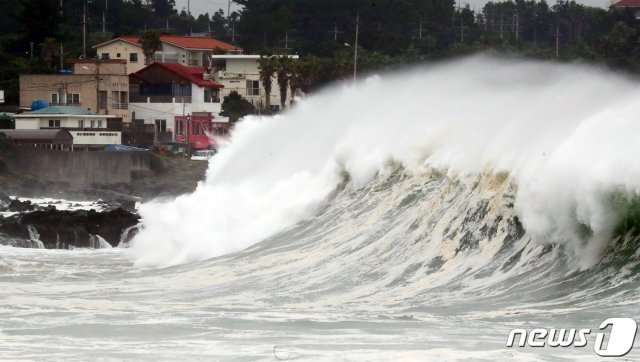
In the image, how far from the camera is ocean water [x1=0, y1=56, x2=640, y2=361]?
18328 millimetres

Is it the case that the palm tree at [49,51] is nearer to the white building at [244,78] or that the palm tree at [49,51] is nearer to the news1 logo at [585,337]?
the white building at [244,78]

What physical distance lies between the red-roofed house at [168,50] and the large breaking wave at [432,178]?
163ft

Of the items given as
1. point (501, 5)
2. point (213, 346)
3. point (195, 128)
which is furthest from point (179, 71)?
point (501, 5)

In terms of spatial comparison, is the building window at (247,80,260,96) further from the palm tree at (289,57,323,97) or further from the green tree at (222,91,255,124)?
the palm tree at (289,57,323,97)

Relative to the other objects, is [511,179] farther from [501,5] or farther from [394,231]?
[501,5]

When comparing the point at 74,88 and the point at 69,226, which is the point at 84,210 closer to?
the point at 69,226

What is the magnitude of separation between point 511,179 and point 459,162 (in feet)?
10.6

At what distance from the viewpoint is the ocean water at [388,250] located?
18328 mm

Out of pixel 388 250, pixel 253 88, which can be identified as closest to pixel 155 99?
pixel 253 88

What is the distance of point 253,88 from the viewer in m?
94.3

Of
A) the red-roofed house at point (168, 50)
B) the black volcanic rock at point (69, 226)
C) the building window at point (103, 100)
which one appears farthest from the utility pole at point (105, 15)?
the black volcanic rock at point (69, 226)

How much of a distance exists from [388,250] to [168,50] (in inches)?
2892

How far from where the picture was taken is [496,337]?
17.4 metres

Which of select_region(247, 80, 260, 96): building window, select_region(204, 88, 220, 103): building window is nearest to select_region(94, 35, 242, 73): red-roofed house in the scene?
select_region(247, 80, 260, 96): building window
